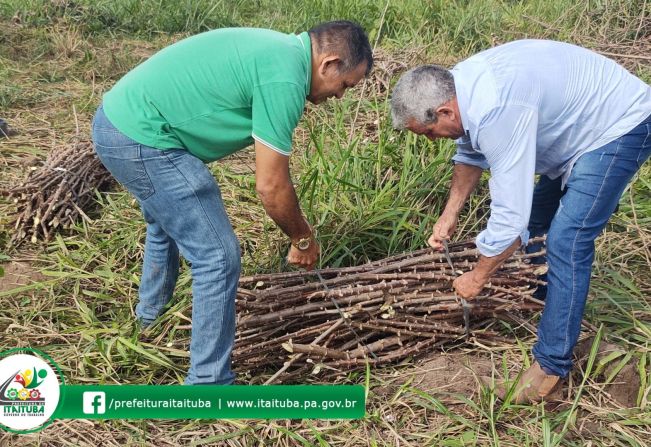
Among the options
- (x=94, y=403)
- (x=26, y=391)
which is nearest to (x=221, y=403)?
(x=94, y=403)

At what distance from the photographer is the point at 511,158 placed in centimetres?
239

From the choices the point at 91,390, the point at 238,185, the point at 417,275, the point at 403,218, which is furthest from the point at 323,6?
the point at 91,390

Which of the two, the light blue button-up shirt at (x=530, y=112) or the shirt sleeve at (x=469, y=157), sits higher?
the light blue button-up shirt at (x=530, y=112)

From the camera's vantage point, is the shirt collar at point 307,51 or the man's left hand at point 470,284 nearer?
the shirt collar at point 307,51

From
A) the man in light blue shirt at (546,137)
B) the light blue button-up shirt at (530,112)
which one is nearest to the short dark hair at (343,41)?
the man in light blue shirt at (546,137)

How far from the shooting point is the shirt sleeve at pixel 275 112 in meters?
2.41

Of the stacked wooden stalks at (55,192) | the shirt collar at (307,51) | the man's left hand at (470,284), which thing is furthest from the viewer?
the stacked wooden stalks at (55,192)

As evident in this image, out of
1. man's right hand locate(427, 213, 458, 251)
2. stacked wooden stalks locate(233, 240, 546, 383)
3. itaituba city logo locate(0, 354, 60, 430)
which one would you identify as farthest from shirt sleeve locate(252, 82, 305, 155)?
itaituba city logo locate(0, 354, 60, 430)

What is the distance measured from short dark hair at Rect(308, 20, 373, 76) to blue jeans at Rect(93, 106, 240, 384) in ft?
2.16

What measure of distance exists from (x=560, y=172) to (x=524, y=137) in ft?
1.65

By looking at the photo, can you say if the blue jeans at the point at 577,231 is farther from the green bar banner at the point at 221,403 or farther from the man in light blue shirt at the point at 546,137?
the green bar banner at the point at 221,403

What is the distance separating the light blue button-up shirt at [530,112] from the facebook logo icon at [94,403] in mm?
1658

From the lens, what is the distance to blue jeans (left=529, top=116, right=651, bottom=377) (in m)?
2.62

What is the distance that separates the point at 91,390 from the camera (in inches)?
112
